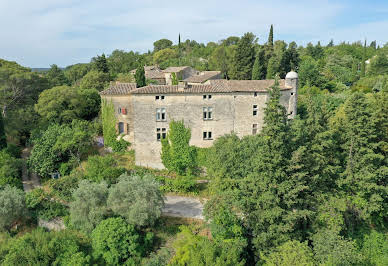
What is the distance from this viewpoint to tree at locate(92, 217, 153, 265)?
69.2 feet

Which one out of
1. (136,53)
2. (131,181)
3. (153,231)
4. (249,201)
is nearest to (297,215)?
(249,201)

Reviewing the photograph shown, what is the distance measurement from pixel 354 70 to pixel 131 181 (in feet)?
225

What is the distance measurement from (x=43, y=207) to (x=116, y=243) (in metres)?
10.7

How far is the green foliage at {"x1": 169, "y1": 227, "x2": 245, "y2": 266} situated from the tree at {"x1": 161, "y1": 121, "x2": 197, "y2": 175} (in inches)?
494

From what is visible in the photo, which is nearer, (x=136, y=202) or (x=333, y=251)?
(x=333, y=251)

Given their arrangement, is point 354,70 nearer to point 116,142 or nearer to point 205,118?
point 205,118

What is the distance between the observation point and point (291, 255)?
59.7 ft

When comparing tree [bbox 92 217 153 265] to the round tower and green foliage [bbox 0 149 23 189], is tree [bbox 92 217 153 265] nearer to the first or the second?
green foliage [bbox 0 149 23 189]

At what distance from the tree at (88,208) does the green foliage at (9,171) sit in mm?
11202

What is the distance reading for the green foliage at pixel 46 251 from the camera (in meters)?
20.0

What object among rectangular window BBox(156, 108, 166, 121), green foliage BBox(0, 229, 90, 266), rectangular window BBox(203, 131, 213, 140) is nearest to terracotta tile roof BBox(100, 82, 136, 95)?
rectangular window BBox(156, 108, 166, 121)

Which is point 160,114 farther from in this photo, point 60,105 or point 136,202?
point 60,105

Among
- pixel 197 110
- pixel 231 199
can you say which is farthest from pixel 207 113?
pixel 231 199

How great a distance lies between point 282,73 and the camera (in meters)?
58.6
